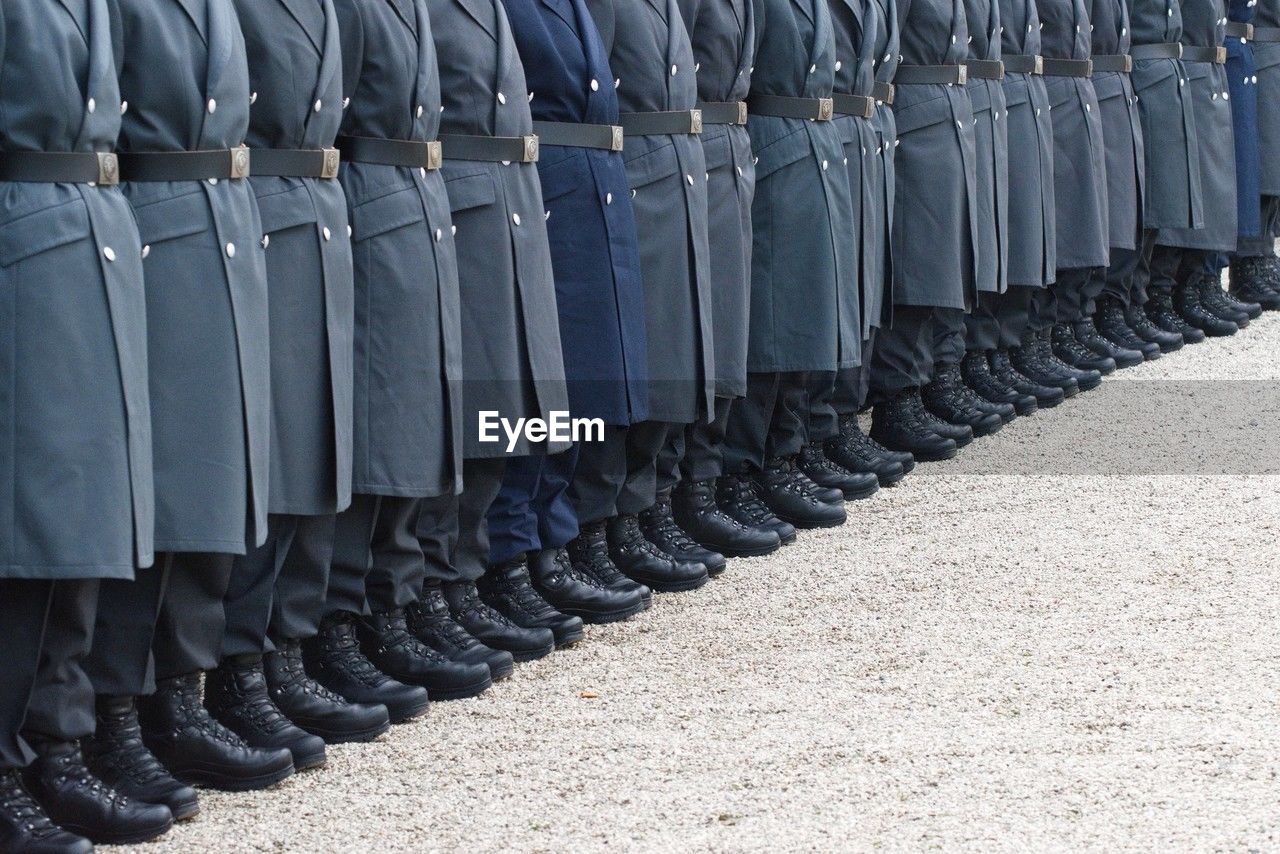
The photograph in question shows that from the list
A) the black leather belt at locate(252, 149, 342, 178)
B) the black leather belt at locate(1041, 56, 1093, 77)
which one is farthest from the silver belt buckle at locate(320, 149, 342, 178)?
the black leather belt at locate(1041, 56, 1093, 77)

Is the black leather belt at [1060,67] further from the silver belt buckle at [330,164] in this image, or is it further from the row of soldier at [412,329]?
the silver belt buckle at [330,164]

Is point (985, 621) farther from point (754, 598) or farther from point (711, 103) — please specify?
point (711, 103)

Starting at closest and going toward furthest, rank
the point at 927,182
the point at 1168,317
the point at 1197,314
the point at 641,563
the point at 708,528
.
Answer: the point at 641,563 → the point at 708,528 → the point at 927,182 → the point at 1168,317 → the point at 1197,314

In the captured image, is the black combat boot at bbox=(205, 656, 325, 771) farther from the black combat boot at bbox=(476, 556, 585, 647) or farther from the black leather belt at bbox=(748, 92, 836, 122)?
the black leather belt at bbox=(748, 92, 836, 122)

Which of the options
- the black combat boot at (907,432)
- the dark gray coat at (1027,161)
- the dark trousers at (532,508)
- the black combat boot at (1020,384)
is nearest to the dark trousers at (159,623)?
the dark trousers at (532,508)

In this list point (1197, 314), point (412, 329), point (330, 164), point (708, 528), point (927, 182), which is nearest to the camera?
point (330, 164)

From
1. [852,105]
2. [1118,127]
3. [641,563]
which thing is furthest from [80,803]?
[1118,127]

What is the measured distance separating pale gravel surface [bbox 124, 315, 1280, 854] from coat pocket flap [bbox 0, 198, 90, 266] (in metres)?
1.08

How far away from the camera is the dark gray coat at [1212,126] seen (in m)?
9.74

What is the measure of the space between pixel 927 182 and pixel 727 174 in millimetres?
1549

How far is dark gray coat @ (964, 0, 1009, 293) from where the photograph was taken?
7.86 m

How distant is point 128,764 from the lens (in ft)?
13.3

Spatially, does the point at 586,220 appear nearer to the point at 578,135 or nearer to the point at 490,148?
the point at 578,135

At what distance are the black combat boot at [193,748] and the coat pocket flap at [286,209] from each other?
2.85 feet
